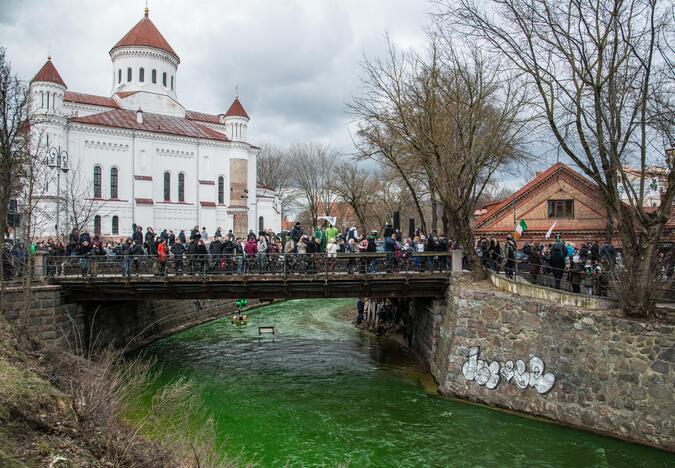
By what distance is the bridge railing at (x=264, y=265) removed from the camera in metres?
18.5

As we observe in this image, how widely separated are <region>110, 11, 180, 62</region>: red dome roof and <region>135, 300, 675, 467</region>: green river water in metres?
44.3

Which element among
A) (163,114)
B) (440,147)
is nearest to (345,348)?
(440,147)

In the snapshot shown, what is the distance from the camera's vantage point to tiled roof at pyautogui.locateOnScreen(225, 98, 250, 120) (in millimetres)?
58281

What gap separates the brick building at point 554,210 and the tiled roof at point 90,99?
136ft

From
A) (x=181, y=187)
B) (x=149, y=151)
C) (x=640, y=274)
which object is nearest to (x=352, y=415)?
(x=640, y=274)

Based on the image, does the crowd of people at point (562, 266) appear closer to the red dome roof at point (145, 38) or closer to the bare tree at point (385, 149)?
the bare tree at point (385, 149)

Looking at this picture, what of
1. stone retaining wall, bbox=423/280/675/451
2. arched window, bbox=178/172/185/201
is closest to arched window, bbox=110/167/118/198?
arched window, bbox=178/172/185/201

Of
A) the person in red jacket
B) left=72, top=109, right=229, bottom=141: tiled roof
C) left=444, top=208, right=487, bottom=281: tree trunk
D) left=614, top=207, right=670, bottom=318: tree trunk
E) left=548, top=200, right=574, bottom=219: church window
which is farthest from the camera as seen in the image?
left=72, top=109, right=229, bottom=141: tiled roof

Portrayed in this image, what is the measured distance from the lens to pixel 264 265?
18875mm

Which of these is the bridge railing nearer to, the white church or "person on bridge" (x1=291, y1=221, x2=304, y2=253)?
"person on bridge" (x1=291, y1=221, x2=304, y2=253)

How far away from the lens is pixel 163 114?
5844cm

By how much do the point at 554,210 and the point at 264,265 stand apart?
22.8m

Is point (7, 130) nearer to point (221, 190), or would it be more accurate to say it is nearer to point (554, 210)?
point (554, 210)

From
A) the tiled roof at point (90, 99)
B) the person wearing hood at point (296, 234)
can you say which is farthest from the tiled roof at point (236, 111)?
the person wearing hood at point (296, 234)
